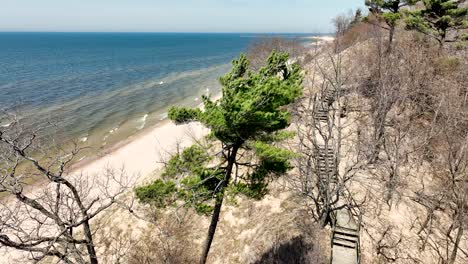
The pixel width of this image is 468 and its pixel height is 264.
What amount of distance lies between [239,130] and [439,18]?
63.1ft

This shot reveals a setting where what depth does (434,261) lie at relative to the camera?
47.7ft

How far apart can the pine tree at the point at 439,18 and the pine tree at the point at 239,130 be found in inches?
595

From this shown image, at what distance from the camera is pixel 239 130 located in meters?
10.6

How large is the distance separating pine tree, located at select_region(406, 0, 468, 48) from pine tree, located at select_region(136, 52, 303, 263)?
15.1m

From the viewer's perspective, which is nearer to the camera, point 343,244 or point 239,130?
point 239,130

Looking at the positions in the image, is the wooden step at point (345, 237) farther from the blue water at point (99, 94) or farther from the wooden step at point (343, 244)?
the blue water at point (99, 94)

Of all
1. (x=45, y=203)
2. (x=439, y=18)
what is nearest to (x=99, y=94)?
(x=45, y=203)

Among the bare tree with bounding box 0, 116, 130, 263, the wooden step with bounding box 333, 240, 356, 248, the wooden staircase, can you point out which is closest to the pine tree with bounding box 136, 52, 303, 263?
the bare tree with bounding box 0, 116, 130, 263

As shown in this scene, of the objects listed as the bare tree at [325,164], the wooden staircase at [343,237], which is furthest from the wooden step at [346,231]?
the bare tree at [325,164]

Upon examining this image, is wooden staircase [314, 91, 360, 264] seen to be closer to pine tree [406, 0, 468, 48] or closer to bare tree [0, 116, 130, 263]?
bare tree [0, 116, 130, 263]

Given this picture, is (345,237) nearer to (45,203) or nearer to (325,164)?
(325,164)

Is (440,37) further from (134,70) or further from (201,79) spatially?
(134,70)

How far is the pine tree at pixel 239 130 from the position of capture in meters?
10.1

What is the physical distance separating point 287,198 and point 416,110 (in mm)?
11117
